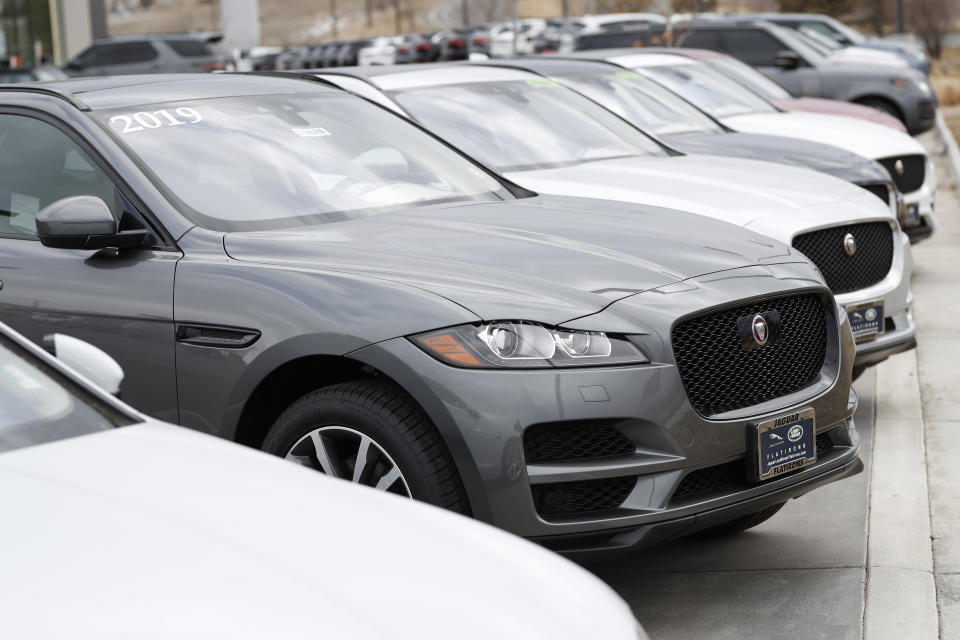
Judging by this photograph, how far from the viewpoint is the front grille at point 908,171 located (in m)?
9.81

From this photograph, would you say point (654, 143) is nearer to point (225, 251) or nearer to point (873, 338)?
point (873, 338)

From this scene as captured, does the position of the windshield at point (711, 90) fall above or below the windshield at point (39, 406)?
below

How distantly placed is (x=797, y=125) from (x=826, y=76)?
8.09 m

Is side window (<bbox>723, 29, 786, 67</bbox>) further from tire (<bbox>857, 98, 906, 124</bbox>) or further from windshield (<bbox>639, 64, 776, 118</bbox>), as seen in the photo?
windshield (<bbox>639, 64, 776, 118</bbox>)

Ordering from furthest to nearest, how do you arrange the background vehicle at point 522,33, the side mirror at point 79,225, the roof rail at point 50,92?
the background vehicle at point 522,33 → the roof rail at point 50,92 → the side mirror at point 79,225

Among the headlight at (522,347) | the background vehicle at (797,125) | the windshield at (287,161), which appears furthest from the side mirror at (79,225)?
the background vehicle at (797,125)

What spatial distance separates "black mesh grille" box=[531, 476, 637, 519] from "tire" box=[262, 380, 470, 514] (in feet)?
0.71

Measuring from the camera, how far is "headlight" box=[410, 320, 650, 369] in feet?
11.8

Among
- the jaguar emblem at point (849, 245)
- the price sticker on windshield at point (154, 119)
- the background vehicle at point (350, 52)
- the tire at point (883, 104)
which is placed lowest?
the background vehicle at point (350, 52)

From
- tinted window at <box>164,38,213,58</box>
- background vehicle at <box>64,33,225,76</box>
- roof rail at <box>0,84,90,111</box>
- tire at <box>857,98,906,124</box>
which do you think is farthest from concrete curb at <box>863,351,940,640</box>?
tinted window at <box>164,38,213,58</box>

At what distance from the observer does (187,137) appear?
4668 millimetres

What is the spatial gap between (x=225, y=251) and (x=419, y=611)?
233 cm

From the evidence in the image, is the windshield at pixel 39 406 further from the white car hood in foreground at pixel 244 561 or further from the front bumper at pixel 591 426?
the front bumper at pixel 591 426

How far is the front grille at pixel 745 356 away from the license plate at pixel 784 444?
107 mm
